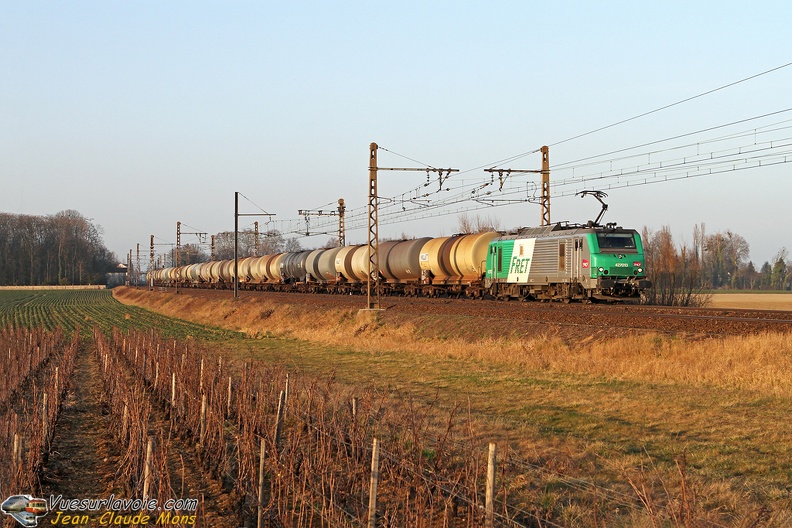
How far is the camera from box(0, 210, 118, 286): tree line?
536 ft

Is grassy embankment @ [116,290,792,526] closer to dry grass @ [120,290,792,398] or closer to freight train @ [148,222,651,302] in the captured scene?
dry grass @ [120,290,792,398]

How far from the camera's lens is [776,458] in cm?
1089

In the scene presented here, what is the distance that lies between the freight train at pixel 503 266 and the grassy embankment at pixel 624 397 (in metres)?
5.92

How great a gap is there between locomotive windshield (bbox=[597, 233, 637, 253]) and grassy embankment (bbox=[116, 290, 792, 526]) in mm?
6755

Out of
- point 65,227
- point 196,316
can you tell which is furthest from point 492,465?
point 65,227

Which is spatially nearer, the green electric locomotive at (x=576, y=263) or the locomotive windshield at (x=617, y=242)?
the green electric locomotive at (x=576, y=263)

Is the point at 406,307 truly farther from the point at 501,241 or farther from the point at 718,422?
the point at 718,422

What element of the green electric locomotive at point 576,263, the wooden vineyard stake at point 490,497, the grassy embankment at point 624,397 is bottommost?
the grassy embankment at point 624,397

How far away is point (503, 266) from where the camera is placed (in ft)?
120

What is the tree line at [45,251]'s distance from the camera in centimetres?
16325

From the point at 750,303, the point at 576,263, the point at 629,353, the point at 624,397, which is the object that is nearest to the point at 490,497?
the point at 624,397

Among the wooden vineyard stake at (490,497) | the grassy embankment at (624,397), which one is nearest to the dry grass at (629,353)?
the grassy embankment at (624,397)

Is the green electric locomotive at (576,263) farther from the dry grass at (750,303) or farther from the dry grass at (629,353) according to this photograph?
the dry grass at (750,303)

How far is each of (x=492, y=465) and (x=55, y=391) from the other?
12.3 m
